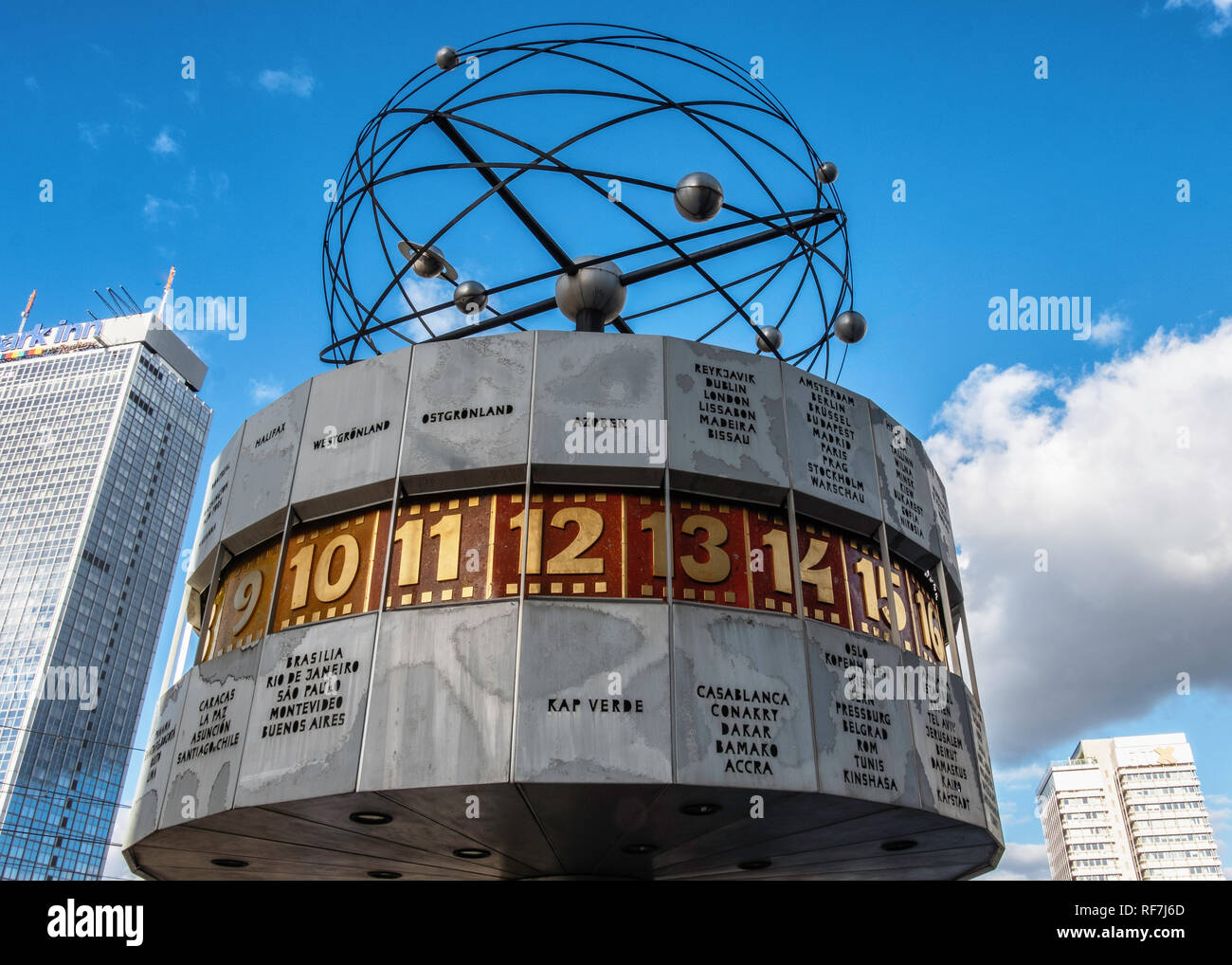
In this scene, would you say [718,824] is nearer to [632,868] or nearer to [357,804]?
[632,868]

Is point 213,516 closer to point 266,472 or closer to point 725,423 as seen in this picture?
point 266,472

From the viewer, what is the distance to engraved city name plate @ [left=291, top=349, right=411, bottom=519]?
46.0 ft

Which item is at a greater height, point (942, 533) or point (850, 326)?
point (850, 326)

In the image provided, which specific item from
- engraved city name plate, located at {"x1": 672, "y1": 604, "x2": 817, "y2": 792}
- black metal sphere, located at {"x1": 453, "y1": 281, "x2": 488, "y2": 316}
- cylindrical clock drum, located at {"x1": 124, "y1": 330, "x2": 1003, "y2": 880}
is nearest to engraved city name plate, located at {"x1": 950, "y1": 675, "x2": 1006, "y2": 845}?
cylindrical clock drum, located at {"x1": 124, "y1": 330, "x2": 1003, "y2": 880}

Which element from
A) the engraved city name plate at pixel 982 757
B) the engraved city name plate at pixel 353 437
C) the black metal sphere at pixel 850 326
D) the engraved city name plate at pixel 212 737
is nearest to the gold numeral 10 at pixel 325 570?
the engraved city name plate at pixel 353 437

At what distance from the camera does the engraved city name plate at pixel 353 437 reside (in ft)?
46.0

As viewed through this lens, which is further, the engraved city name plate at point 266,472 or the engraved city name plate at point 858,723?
the engraved city name plate at point 266,472

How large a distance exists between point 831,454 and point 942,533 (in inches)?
136

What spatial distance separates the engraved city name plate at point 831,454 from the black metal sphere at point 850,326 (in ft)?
10.6

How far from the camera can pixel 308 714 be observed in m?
12.3

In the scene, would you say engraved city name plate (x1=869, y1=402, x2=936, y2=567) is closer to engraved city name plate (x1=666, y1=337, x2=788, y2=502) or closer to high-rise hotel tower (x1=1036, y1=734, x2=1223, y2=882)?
engraved city name plate (x1=666, y1=337, x2=788, y2=502)

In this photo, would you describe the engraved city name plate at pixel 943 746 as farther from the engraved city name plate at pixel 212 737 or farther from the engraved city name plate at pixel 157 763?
the engraved city name plate at pixel 157 763

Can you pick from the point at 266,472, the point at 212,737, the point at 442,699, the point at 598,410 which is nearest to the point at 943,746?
the point at 598,410
